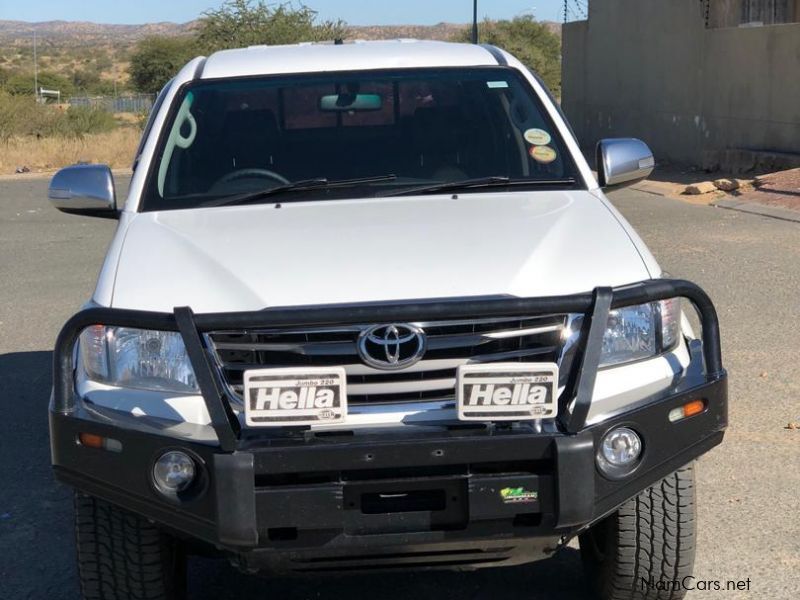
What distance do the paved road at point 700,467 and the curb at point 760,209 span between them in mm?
2087

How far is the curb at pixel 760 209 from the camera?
13219 millimetres

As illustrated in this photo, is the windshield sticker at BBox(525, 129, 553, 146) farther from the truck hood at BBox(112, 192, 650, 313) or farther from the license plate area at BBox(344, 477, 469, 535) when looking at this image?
the license plate area at BBox(344, 477, 469, 535)

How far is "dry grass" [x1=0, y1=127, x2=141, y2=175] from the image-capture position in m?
27.2

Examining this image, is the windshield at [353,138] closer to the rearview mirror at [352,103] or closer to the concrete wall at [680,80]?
the rearview mirror at [352,103]

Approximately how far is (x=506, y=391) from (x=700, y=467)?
239cm

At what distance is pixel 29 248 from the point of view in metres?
12.8

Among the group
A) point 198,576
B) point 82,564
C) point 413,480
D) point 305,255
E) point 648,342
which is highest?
point 305,255

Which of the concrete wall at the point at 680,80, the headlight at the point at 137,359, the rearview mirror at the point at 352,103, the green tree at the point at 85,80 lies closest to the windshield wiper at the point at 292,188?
the rearview mirror at the point at 352,103

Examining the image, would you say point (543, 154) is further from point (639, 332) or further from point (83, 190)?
point (83, 190)

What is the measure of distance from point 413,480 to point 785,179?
1397 cm

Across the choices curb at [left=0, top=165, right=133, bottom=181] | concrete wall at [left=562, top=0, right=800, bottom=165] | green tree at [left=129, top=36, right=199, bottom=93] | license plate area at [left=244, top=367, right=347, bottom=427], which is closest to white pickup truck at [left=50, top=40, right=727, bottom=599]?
license plate area at [left=244, top=367, right=347, bottom=427]

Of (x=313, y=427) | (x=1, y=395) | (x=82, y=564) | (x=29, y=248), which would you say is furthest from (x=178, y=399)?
(x=29, y=248)

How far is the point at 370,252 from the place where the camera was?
358 centimetres

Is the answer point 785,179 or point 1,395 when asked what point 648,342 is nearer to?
point 1,395
